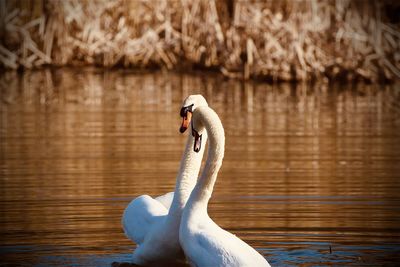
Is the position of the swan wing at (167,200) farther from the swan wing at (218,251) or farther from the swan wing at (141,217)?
the swan wing at (218,251)

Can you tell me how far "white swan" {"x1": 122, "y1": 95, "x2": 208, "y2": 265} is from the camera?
8969 mm

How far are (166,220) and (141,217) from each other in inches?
20.4

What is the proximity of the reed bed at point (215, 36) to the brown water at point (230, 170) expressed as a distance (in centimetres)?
152

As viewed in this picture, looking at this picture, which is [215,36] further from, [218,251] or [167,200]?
[218,251]

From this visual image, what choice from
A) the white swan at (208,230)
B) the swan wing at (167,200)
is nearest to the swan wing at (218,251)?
the white swan at (208,230)

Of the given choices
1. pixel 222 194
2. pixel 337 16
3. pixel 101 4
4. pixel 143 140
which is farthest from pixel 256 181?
pixel 101 4

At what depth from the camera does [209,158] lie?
8844mm

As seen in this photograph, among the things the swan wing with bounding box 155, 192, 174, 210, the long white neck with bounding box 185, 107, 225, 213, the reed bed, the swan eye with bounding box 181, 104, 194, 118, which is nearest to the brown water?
the swan wing with bounding box 155, 192, 174, 210

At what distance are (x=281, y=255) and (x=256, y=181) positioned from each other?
3.21 metres

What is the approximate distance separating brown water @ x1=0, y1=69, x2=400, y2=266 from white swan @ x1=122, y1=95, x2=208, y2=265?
27 centimetres

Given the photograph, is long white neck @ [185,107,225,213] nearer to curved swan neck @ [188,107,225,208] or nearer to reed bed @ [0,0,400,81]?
curved swan neck @ [188,107,225,208]

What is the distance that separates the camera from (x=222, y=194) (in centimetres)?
1192

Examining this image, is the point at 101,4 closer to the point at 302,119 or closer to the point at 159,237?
the point at 302,119

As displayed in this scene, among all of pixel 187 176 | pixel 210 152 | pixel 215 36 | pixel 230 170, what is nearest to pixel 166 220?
pixel 187 176
